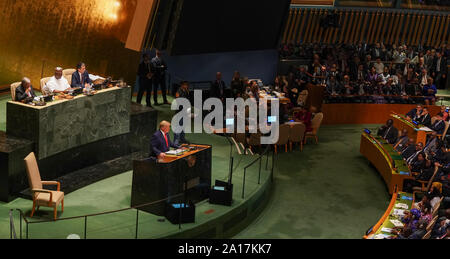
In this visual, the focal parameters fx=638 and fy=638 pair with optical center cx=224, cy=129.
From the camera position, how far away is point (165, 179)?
9133 mm

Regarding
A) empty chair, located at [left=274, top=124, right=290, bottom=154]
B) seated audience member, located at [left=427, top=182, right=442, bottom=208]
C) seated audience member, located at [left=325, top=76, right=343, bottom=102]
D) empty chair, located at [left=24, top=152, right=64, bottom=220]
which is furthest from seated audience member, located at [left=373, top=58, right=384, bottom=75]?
empty chair, located at [left=24, top=152, right=64, bottom=220]

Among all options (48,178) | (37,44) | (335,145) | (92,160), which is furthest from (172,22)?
(48,178)

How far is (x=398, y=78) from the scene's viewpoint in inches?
722

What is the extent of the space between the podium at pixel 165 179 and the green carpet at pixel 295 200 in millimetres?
252

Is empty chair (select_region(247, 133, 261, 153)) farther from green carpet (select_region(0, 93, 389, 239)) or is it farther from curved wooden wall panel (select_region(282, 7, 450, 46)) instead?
curved wooden wall panel (select_region(282, 7, 450, 46))

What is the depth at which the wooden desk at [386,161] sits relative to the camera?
1148cm

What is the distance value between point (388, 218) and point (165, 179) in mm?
3379

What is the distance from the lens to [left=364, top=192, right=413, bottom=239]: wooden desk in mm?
8867

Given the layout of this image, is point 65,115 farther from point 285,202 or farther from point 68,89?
point 285,202

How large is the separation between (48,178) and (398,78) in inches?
457

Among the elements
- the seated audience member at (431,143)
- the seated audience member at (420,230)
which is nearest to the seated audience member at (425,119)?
the seated audience member at (431,143)

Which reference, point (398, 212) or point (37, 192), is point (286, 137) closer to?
point (398, 212)

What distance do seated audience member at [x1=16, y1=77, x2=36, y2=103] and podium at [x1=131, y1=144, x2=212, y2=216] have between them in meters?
1.93

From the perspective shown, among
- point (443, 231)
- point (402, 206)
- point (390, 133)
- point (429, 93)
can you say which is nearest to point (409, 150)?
point (390, 133)
